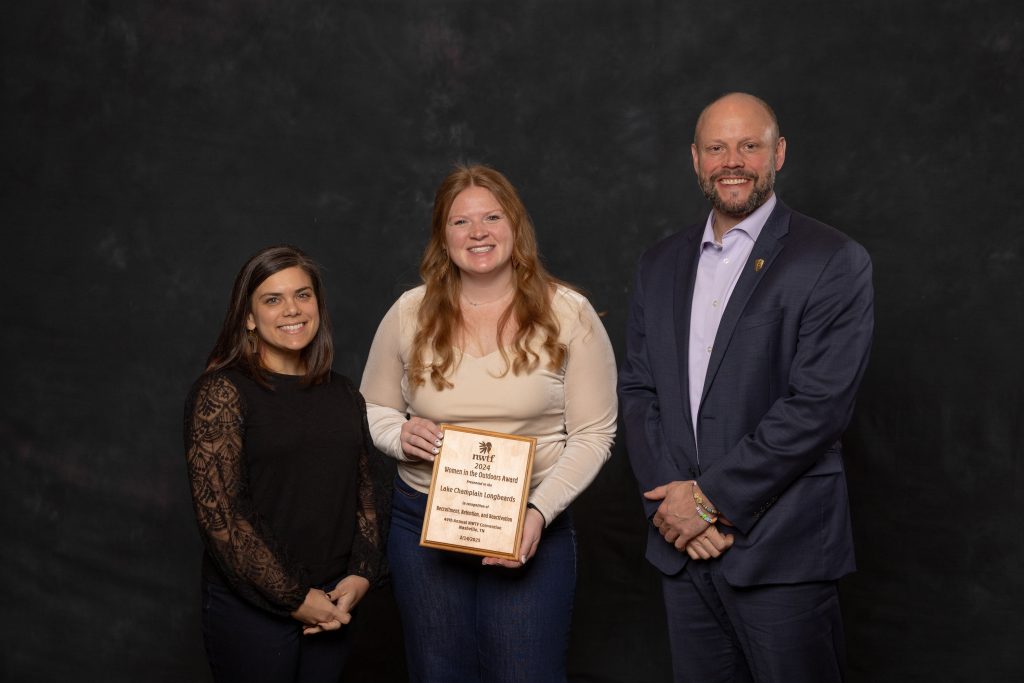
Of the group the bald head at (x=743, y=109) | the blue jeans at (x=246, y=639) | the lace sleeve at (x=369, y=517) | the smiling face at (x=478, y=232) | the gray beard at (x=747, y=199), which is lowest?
the blue jeans at (x=246, y=639)

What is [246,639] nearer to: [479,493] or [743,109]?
[479,493]

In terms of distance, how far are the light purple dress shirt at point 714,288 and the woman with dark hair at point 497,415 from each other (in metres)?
0.26

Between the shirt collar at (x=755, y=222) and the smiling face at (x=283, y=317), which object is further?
the shirt collar at (x=755, y=222)

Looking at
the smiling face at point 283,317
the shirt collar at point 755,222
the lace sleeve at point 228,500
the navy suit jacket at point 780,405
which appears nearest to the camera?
the lace sleeve at point 228,500

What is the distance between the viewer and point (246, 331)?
114 inches

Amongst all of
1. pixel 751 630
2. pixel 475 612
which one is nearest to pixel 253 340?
pixel 475 612

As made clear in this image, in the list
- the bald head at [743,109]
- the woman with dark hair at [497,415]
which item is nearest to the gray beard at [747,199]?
the bald head at [743,109]

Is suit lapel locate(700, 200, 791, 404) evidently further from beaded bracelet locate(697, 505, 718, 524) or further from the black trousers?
the black trousers

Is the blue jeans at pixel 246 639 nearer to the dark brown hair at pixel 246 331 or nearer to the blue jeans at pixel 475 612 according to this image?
the blue jeans at pixel 475 612

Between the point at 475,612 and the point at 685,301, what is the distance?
3.54ft

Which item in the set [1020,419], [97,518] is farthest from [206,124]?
[1020,419]

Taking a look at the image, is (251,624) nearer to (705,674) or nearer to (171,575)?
(705,674)

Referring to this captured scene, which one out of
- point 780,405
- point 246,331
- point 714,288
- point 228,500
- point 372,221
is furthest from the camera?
point 372,221

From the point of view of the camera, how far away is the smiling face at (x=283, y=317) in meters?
2.88
